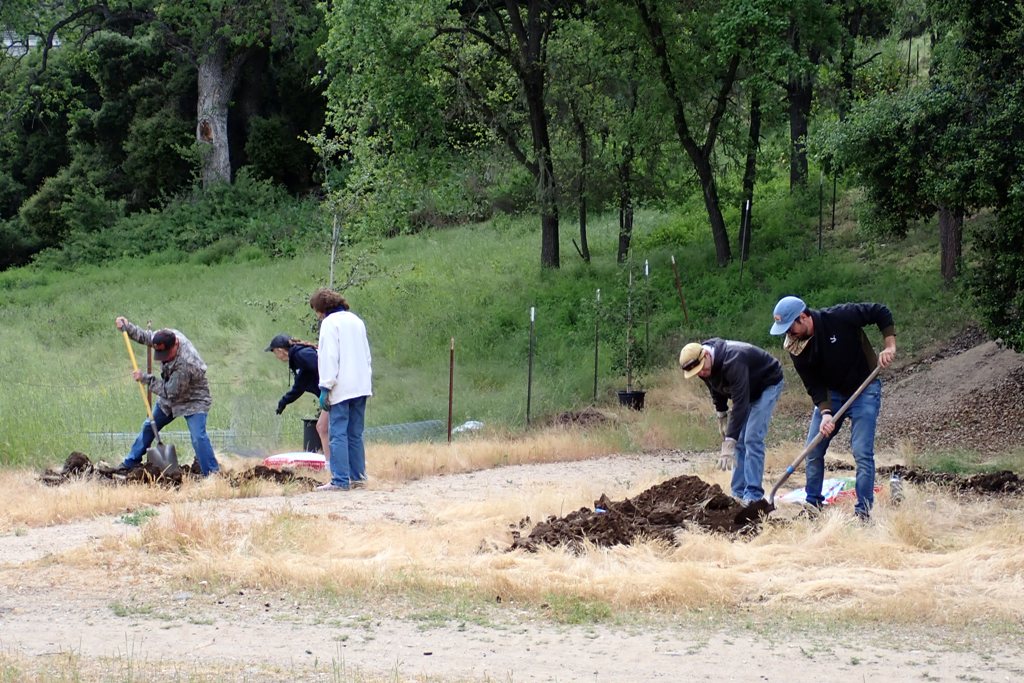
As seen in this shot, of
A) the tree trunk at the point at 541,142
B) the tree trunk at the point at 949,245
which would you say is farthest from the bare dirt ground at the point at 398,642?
the tree trunk at the point at 541,142

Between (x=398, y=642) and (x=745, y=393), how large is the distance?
13.3 ft

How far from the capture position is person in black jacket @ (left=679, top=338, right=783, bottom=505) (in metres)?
9.61

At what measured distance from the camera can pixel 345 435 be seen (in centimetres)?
1181

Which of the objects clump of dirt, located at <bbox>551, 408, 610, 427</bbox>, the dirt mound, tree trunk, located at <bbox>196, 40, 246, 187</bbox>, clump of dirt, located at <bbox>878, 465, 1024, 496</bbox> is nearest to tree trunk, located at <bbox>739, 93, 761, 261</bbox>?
the dirt mound

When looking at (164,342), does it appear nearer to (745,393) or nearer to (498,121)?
(745,393)

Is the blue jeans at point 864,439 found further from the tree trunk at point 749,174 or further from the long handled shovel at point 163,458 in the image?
the tree trunk at point 749,174

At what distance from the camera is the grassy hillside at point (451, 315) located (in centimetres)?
1761

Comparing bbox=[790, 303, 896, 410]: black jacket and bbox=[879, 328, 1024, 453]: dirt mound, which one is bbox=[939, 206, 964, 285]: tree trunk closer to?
bbox=[879, 328, 1024, 453]: dirt mound

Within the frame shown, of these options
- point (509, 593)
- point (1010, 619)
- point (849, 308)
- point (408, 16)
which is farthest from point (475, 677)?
point (408, 16)

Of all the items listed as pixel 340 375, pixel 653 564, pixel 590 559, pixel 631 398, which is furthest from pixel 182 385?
pixel 631 398

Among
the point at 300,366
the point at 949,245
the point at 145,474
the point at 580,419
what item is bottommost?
the point at 580,419

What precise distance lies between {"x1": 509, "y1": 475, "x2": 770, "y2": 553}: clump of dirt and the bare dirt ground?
0.67ft

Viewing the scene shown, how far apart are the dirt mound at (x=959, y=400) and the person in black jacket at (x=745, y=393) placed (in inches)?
271

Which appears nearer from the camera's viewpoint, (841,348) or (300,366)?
(841,348)
